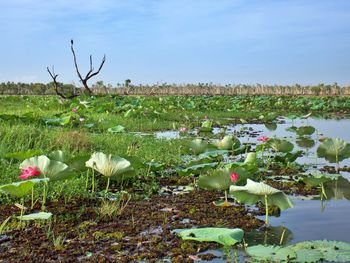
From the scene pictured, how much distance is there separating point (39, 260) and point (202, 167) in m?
2.10

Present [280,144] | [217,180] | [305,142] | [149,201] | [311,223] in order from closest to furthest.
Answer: [311,223]
[217,180]
[149,201]
[280,144]
[305,142]

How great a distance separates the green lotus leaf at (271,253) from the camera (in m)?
2.75

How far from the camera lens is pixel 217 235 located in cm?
287

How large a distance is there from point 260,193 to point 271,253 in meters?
0.64

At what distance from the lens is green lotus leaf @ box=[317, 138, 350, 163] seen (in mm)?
5676

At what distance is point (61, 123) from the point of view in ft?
29.5

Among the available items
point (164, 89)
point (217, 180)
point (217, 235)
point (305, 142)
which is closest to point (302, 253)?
point (217, 235)

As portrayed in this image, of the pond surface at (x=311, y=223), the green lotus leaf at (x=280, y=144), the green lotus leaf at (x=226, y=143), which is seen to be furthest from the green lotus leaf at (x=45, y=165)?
the green lotus leaf at (x=280, y=144)

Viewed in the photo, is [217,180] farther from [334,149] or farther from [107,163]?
[334,149]

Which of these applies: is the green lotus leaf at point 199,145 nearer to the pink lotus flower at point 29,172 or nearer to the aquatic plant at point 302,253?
the pink lotus flower at point 29,172

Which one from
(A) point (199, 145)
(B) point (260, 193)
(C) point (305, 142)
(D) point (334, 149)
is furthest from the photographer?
(C) point (305, 142)

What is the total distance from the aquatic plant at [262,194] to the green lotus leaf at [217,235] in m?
0.49

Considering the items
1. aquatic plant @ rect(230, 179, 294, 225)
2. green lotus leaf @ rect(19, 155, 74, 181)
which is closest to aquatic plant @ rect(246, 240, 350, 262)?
aquatic plant @ rect(230, 179, 294, 225)

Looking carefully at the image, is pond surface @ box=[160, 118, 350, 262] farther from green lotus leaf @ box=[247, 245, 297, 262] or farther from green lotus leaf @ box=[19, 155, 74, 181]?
green lotus leaf @ box=[19, 155, 74, 181]
